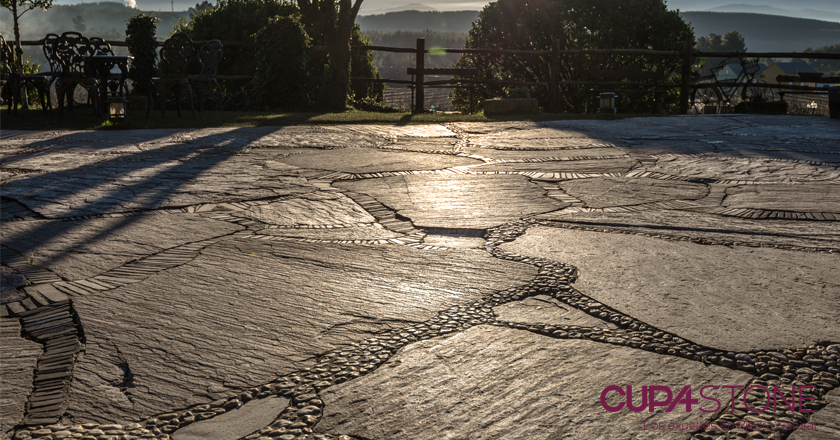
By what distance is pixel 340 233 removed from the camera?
8.53 ft

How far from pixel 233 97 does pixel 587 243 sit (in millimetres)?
9450

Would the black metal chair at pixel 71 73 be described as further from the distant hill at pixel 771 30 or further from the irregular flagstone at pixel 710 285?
the distant hill at pixel 771 30

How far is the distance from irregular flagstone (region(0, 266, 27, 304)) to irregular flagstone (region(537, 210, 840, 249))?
2.02 metres

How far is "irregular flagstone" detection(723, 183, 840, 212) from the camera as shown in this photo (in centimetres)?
301

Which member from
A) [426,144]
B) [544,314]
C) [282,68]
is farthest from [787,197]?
[282,68]

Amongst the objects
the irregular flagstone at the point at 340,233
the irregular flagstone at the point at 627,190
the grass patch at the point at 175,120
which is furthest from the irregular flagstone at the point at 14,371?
the grass patch at the point at 175,120

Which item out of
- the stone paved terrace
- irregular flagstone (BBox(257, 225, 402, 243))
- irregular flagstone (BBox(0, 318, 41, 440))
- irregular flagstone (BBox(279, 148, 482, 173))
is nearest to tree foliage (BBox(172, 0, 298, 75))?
irregular flagstone (BBox(279, 148, 482, 173))

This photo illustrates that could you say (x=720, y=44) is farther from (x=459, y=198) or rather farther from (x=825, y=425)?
(x=825, y=425)

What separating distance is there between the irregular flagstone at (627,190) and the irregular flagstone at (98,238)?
182cm

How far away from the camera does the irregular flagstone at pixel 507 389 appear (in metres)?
1.22

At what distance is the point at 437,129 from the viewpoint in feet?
22.9

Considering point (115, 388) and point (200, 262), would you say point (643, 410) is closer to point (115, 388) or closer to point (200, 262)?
point (115, 388)

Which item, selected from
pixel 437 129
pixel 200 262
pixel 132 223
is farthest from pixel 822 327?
pixel 437 129

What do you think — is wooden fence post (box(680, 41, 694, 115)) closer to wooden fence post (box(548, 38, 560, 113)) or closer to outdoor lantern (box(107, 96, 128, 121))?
wooden fence post (box(548, 38, 560, 113))
